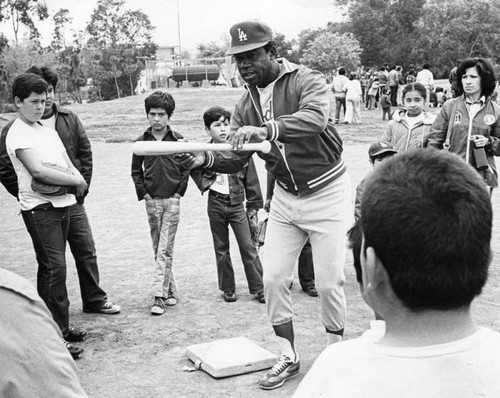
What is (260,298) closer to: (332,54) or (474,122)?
(474,122)

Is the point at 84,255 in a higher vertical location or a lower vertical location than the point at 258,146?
lower

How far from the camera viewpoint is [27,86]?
197 inches

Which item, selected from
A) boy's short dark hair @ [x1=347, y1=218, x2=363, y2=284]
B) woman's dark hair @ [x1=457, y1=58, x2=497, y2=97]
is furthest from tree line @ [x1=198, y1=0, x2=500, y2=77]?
boy's short dark hair @ [x1=347, y1=218, x2=363, y2=284]

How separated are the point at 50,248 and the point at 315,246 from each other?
1.94 meters

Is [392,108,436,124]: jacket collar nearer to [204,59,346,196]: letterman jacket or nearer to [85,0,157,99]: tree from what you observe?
[204,59,346,196]: letterman jacket

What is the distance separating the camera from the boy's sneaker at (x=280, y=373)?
464 centimetres

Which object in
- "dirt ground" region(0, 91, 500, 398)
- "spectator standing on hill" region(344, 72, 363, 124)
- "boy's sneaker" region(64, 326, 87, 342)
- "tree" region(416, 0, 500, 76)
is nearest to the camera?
"dirt ground" region(0, 91, 500, 398)

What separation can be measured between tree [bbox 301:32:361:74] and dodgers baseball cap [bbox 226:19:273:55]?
42401 mm

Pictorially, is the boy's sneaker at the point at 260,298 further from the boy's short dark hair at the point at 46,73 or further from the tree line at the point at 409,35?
the tree line at the point at 409,35

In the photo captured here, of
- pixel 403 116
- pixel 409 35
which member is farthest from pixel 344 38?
pixel 403 116

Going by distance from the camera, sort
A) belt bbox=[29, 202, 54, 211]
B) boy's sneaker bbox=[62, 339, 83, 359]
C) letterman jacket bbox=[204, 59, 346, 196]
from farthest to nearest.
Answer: boy's sneaker bbox=[62, 339, 83, 359] < belt bbox=[29, 202, 54, 211] < letterman jacket bbox=[204, 59, 346, 196]

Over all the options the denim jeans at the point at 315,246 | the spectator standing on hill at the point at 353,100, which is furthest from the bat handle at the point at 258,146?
the spectator standing on hill at the point at 353,100

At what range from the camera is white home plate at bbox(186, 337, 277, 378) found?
15.9 feet

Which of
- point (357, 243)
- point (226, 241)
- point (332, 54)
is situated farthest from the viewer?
point (332, 54)
